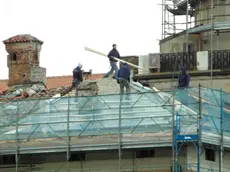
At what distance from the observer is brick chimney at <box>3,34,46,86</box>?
5947cm

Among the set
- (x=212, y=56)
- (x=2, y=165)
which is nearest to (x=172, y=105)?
(x=2, y=165)

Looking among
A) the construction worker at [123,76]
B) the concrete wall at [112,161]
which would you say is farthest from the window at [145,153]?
the construction worker at [123,76]

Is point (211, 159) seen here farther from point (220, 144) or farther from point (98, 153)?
point (98, 153)

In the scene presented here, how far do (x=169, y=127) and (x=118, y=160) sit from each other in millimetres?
2332

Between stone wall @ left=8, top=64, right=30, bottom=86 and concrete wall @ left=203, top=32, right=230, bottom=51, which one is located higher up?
concrete wall @ left=203, top=32, right=230, bottom=51

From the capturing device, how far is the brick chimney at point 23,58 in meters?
59.5

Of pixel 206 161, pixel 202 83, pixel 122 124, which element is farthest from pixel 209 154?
pixel 202 83

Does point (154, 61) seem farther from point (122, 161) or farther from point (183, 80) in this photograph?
point (122, 161)

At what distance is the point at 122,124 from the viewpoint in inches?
1649

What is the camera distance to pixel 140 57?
175ft

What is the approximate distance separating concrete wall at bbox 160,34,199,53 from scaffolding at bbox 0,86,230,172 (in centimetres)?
1117

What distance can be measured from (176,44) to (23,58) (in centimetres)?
904

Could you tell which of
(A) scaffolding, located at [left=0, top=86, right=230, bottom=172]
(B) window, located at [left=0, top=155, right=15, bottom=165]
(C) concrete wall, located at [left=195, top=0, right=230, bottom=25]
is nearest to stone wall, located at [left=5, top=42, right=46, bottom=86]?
(C) concrete wall, located at [left=195, top=0, right=230, bottom=25]

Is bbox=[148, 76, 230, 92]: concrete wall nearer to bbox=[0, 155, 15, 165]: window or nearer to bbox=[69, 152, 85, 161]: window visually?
bbox=[69, 152, 85, 161]: window
